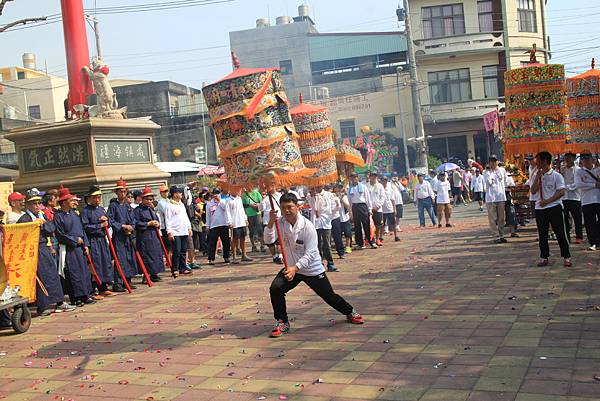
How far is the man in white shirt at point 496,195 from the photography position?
13523mm

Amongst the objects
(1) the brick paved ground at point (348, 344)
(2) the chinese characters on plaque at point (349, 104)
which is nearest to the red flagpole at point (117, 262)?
(1) the brick paved ground at point (348, 344)

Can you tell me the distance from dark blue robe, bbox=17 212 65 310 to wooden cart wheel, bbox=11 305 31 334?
0.87 metres

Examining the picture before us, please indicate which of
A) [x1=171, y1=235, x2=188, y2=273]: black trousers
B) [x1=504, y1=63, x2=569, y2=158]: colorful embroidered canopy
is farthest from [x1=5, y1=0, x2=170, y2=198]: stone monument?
[x1=504, y1=63, x2=569, y2=158]: colorful embroidered canopy

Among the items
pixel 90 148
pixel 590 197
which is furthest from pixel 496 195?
pixel 90 148

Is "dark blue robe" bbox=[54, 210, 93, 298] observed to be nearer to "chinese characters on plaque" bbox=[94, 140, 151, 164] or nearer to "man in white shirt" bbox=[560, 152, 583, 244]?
"chinese characters on plaque" bbox=[94, 140, 151, 164]

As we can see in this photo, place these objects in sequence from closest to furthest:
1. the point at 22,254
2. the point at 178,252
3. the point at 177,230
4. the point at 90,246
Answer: the point at 22,254 < the point at 90,246 < the point at 177,230 < the point at 178,252

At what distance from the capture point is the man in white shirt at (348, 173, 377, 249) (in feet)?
49.3

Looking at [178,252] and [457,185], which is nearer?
[178,252]

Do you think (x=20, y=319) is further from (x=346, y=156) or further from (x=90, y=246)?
(x=346, y=156)

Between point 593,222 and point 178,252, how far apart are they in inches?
302

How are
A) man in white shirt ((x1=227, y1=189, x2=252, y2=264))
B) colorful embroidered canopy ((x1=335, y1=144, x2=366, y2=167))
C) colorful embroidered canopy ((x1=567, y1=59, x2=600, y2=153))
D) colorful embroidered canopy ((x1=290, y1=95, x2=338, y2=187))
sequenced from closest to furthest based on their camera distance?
1. colorful embroidered canopy ((x1=567, y1=59, x2=600, y2=153))
2. colorful embroidered canopy ((x1=290, y1=95, x2=338, y2=187))
3. man in white shirt ((x1=227, y1=189, x2=252, y2=264))
4. colorful embroidered canopy ((x1=335, y1=144, x2=366, y2=167))

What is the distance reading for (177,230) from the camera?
12922 mm

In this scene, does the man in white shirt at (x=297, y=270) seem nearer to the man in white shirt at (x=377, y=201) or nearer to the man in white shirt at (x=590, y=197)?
the man in white shirt at (x=590, y=197)

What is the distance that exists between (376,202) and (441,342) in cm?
1006
